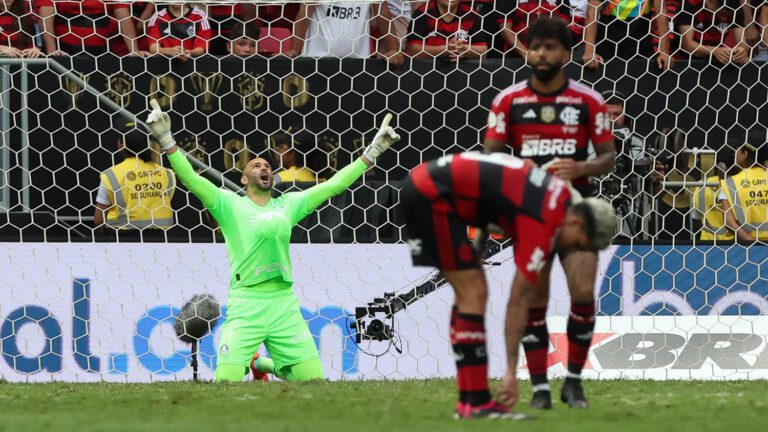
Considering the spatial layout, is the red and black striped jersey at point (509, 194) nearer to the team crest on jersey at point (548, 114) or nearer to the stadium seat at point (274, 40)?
the team crest on jersey at point (548, 114)

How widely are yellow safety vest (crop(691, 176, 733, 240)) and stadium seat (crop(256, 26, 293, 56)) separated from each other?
12.5ft

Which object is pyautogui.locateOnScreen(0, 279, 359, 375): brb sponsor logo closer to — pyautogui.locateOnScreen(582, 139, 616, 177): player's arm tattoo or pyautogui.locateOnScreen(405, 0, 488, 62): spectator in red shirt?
pyautogui.locateOnScreen(405, 0, 488, 62): spectator in red shirt

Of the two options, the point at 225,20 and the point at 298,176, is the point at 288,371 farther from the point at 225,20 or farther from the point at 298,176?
the point at 225,20

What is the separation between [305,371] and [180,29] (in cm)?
357

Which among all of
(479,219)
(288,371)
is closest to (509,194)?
(479,219)

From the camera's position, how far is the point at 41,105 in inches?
454

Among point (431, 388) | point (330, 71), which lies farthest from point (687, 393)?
point (330, 71)

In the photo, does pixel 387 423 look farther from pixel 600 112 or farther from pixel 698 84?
pixel 698 84

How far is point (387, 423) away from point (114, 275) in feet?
16.4

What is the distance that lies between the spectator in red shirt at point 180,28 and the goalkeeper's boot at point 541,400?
5.65 meters

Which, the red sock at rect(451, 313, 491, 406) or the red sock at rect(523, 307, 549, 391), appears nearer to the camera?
the red sock at rect(451, 313, 491, 406)

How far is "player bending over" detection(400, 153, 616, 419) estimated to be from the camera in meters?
6.25

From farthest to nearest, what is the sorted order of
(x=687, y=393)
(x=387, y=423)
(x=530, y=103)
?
(x=687, y=393)
(x=530, y=103)
(x=387, y=423)

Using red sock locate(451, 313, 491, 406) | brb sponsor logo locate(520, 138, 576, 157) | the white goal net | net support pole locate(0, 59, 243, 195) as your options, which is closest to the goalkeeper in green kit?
the white goal net
